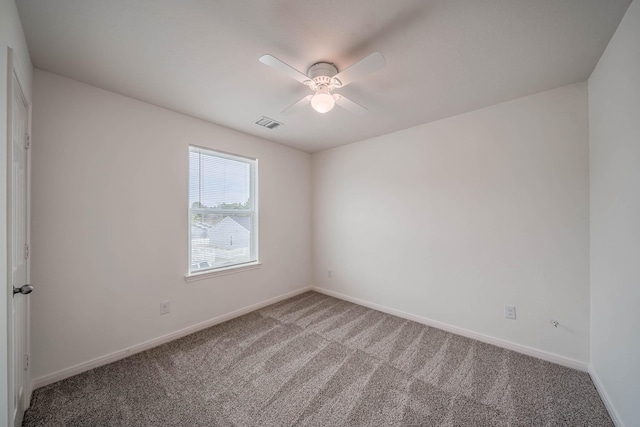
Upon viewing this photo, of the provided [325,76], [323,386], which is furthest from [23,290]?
[325,76]

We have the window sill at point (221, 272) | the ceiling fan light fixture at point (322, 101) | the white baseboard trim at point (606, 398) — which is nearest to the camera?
the white baseboard trim at point (606, 398)

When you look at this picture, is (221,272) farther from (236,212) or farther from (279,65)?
(279,65)

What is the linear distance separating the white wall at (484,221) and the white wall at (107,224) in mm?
2033

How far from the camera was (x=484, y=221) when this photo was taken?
249 centimetres

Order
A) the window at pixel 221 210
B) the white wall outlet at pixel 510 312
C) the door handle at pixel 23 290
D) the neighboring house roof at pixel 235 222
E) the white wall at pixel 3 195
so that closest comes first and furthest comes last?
the white wall at pixel 3 195
the door handle at pixel 23 290
the white wall outlet at pixel 510 312
the window at pixel 221 210
the neighboring house roof at pixel 235 222

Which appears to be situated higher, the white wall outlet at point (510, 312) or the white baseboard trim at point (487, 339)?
the white wall outlet at point (510, 312)

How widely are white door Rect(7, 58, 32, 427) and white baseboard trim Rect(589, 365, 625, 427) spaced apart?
3465 mm

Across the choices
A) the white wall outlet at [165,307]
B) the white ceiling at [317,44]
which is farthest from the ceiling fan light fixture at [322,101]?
the white wall outlet at [165,307]

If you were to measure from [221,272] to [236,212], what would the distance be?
2.63 feet

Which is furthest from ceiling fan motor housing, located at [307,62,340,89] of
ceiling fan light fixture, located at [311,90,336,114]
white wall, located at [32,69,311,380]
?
white wall, located at [32,69,311,380]

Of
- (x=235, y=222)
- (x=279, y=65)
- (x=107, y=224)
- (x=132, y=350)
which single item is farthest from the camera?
(x=235, y=222)

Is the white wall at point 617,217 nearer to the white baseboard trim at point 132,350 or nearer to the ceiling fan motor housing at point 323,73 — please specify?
the ceiling fan motor housing at point 323,73

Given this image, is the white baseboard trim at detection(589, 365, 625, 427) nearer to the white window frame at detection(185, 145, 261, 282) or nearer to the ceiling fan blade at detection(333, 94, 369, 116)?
the ceiling fan blade at detection(333, 94, 369, 116)

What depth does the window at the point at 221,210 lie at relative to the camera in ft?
9.14
